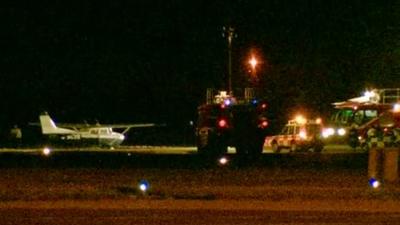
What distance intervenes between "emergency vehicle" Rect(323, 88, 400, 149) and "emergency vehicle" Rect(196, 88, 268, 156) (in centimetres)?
893

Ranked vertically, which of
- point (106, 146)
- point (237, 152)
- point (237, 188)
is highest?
point (106, 146)

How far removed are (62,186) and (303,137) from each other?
20379mm

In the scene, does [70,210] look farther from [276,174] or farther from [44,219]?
[276,174]

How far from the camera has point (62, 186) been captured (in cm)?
2444

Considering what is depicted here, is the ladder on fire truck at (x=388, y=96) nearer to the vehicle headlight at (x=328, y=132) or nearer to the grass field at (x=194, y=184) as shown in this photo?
the vehicle headlight at (x=328, y=132)

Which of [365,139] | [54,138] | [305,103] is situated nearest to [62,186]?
[365,139]

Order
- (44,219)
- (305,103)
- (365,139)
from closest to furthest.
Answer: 1. (44,219)
2. (365,139)
3. (305,103)

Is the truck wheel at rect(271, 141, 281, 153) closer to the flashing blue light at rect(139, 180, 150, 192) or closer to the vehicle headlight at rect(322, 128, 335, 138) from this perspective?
the vehicle headlight at rect(322, 128, 335, 138)

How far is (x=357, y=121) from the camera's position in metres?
43.6

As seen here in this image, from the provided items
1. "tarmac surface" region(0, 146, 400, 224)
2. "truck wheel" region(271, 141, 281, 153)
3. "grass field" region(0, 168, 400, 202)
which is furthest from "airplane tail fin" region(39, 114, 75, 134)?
"grass field" region(0, 168, 400, 202)

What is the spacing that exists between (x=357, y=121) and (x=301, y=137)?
116 inches

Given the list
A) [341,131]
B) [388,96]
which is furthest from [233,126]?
[388,96]

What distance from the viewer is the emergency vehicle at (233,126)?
106ft

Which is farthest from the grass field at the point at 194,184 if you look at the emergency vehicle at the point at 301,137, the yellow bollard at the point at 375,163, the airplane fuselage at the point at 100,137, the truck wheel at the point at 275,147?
the airplane fuselage at the point at 100,137
